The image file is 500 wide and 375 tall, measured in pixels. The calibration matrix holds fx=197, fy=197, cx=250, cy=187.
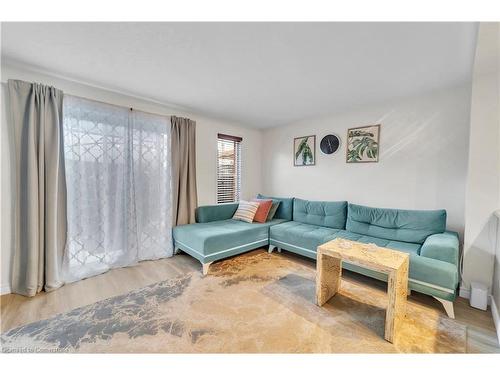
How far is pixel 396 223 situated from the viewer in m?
2.51

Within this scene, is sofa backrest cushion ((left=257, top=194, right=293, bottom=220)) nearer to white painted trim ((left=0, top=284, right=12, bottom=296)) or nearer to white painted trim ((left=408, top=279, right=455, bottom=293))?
white painted trim ((left=408, top=279, right=455, bottom=293))

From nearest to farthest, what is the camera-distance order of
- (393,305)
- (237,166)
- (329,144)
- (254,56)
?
(393,305) < (254,56) < (329,144) < (237,166)

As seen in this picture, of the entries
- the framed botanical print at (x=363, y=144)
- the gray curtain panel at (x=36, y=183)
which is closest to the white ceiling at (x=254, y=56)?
the gray curtain panel at (x=36, y=183)

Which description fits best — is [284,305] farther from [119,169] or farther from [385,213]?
[119,169]

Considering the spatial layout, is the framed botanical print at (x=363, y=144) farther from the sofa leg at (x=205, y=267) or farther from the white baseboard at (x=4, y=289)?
the white baseboard at (x=4, y=289)

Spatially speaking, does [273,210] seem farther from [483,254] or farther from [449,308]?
[483,254]

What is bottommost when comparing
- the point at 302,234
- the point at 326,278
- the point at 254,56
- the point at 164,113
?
the point at 326,278

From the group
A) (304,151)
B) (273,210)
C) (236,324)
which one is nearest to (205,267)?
(236,324)

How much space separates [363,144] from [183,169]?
2.84 metres

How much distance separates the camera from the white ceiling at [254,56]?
1422 millimetres

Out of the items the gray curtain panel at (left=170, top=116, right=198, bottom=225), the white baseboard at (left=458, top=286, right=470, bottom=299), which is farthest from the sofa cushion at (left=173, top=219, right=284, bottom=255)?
the white baseboard at (left=458, top=286, right=470, bottom=299)

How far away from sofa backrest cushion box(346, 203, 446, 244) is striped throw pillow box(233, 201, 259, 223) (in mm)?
1488
